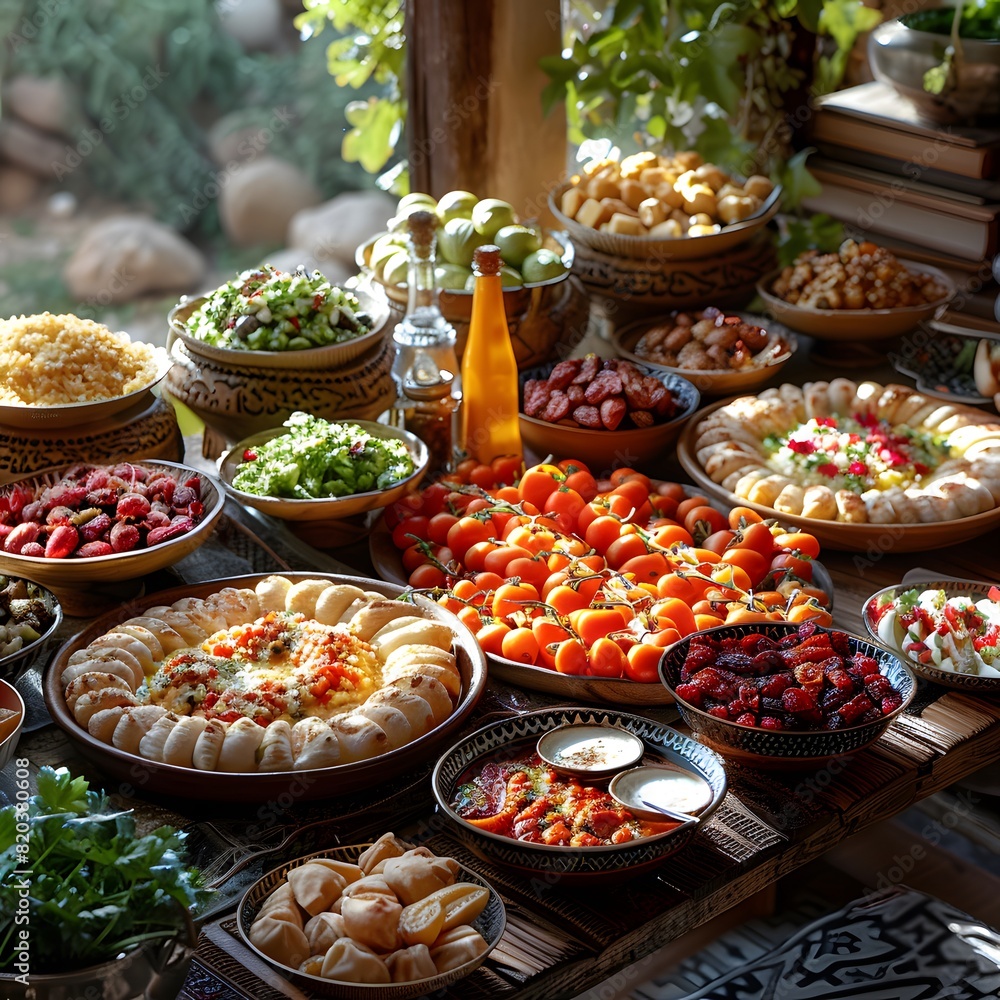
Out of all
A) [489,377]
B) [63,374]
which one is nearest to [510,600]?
[489,377]

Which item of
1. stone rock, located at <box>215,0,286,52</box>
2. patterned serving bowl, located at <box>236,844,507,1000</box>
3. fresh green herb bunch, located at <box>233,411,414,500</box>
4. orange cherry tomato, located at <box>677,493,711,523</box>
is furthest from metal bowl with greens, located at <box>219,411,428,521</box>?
stone rock, located at <box>215,0,286,52</box>

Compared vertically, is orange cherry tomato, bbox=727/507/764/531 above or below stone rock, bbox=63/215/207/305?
above

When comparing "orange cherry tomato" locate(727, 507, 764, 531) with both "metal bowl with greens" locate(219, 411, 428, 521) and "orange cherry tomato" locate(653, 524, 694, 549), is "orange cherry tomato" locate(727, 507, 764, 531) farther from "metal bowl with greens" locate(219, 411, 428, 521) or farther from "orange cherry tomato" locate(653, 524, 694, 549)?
"metal bowl with greens" locate(219, 411, 428, 521)

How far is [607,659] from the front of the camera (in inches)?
87.5

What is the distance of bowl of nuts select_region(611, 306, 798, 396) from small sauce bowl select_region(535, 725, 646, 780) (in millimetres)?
1504

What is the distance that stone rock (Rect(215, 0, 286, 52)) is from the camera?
8.65 m

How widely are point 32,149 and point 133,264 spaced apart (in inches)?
51.8

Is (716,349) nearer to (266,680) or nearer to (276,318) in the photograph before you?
(276,318)

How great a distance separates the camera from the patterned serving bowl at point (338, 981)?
155 centimetres

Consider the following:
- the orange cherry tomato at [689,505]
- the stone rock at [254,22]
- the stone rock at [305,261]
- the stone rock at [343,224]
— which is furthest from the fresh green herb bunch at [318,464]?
the stone rock at [254,22]

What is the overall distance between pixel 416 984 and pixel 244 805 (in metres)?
0.53

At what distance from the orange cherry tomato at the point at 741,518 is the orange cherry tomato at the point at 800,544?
0.23ft

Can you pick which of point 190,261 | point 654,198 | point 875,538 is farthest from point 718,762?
point 190,261

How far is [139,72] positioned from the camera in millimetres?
8234
